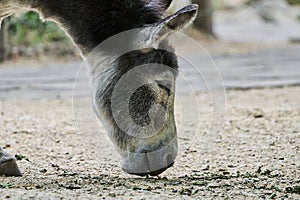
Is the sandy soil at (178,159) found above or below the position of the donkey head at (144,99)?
below

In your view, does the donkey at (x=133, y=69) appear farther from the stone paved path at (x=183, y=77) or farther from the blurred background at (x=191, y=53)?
the stone paved path at (x=183, y=77)

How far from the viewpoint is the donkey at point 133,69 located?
13.7 ft

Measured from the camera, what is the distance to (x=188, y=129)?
6641 mm

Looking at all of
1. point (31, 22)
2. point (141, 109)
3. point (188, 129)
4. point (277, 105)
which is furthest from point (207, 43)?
point (141, 109)

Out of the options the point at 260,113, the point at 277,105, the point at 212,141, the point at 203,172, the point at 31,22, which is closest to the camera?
the point at 203,172

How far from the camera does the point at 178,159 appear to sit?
538 centimetres

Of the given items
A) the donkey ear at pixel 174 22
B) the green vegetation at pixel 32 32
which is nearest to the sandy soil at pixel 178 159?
the donkey ear at pixel 174 22

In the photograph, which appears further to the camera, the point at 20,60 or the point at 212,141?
the point at 20,60

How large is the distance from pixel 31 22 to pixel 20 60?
1.99 ft

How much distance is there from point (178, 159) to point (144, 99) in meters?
1.25

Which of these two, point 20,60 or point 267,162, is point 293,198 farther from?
point 20,60

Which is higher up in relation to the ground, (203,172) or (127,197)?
(127,197)

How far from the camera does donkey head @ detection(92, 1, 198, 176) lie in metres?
4.19

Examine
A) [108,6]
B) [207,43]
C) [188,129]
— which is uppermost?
[108,6]
